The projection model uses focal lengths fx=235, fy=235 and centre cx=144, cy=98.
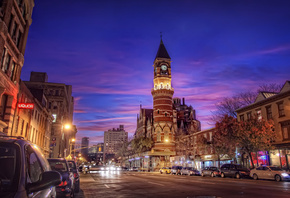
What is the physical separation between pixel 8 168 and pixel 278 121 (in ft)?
118

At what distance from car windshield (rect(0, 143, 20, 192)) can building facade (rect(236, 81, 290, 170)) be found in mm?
34367

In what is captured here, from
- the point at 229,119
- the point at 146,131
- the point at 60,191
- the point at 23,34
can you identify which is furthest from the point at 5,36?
the point at 146,131

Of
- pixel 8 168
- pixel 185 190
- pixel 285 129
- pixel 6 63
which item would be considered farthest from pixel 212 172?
pixel 8 168

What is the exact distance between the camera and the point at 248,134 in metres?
31.4

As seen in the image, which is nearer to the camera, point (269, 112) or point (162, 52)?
point (269, 112)

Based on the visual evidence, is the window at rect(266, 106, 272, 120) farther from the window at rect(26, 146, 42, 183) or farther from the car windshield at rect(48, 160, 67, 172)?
the window at rect(26, 146, 42, 183)

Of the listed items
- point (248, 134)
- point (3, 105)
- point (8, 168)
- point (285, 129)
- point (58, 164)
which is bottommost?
point (58, 164)

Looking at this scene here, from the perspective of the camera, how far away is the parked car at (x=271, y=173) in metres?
23.0

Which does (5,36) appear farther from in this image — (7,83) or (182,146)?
(182,146)

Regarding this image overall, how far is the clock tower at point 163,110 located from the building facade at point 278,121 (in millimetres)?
37439

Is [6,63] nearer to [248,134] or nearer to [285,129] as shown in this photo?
[248,134]

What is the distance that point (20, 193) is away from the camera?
2.81 m

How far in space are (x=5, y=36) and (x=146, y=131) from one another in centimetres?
7319

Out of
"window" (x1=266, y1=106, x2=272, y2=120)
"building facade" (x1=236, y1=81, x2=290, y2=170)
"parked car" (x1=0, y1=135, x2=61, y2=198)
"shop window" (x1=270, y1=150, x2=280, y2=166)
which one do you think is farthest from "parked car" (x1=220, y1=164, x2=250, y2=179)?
"parked car" (x1=0, y1=135, x2=61, y2=198)
